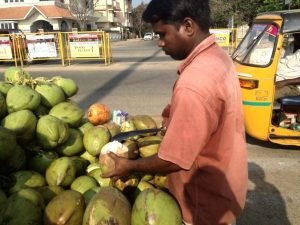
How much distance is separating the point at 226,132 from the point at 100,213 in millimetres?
733

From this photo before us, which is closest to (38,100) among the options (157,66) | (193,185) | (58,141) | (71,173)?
(58,141)

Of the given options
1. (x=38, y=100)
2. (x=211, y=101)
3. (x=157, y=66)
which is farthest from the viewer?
(x=157, y=66)

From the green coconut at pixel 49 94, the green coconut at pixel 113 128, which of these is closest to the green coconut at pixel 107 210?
the green coconut at pixel 113 128

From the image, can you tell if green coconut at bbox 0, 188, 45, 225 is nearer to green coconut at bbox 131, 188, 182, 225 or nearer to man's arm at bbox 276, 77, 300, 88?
green coconut at bbox 131, 188, 182, 225

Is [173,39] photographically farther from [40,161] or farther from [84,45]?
[84,45]

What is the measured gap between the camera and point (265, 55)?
5.30 m

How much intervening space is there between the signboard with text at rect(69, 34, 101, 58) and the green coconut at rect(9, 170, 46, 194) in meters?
14.5

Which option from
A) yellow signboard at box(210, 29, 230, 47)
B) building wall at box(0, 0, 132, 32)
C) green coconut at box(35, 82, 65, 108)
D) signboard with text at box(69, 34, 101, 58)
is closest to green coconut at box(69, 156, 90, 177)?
green coconut at box(35, 82, 65, 108)

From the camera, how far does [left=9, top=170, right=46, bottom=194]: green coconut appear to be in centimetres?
228

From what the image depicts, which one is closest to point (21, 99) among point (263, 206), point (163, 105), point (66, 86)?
point (66, 86)

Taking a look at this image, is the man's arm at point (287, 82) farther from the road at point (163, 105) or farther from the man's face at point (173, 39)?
the man's face at point (173, 39)

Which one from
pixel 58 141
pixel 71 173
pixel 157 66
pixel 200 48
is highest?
pixel 200 48

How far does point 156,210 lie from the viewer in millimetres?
1804

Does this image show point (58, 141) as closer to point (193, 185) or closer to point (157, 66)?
point (193, 185)
